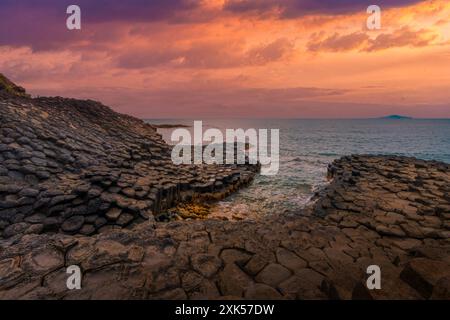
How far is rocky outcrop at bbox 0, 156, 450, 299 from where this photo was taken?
3.12 metres

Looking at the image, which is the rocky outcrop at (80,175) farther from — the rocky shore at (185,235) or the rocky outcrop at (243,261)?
the rocky outcrop at (243,261)

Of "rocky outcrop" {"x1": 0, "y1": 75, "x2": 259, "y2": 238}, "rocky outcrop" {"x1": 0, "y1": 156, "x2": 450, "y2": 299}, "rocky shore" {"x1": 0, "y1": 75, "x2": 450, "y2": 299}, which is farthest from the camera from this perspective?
"rocky outcrop" {"x1": 0, "y1": 75, "x2": 259, "y2": 238}

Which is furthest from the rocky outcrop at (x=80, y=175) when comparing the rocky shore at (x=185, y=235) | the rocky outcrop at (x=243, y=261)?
the rocky outcrop at (x=243, y=261)

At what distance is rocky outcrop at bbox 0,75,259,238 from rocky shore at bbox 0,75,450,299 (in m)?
0.05

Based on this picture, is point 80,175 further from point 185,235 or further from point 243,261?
point 243,261

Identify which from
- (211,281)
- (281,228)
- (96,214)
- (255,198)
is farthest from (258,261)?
(255,198)

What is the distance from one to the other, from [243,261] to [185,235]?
1.45m

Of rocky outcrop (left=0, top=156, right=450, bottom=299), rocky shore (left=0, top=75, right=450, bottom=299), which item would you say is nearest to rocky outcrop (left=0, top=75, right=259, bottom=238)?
rocky shore (left=0, top=75, right=450, bottom=299)

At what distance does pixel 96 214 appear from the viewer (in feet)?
23.2

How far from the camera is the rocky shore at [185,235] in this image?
323cm

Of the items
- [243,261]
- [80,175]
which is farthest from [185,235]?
[80,175]

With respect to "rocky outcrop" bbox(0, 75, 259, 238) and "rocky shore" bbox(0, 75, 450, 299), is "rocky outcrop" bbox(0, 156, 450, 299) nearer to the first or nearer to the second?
"rocky shore" bbox(0, 75, 450, 299)

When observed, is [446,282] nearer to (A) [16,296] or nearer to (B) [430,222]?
(B) [430,222]

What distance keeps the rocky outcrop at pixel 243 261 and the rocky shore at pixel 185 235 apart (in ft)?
0.06
